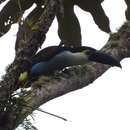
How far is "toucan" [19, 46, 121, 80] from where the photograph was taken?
2.18m

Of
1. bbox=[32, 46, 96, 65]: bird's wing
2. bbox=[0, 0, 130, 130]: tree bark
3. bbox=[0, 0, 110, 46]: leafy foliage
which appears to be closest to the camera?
bbox=[0, 0, 130, 130]: tree bark

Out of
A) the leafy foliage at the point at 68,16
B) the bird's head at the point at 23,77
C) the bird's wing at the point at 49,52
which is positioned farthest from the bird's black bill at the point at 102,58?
the leafy foliage at the point at 68,16

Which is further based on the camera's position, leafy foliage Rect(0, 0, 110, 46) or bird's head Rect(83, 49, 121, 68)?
leafy foliage Rect(0, 0, 110, 46)

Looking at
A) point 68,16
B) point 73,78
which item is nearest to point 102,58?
point 73,78

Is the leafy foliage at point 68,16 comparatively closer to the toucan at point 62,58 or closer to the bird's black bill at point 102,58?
the toucan at point 62,58

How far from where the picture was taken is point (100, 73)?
221 centimetres

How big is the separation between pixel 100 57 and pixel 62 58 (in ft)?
0.61

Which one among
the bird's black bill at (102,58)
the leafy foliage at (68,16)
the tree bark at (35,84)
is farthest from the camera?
the leafy foliage at (68,16)

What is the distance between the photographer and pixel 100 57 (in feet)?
7.12

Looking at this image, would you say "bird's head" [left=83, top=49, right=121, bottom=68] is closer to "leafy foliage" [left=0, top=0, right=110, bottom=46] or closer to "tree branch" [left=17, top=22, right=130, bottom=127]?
"tree branch" [left=17, top=22, right=130, bottom=127]

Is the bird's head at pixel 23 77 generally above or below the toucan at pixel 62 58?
above

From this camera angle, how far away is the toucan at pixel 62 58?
218 centimetres

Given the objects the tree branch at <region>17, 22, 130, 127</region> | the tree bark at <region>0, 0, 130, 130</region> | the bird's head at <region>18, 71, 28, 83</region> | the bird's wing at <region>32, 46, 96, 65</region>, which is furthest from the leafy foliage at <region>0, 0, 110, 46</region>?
the bird's head at <region>18, 71, 28, 83</region>

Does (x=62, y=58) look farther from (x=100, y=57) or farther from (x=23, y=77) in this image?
(x=23, y=77)
